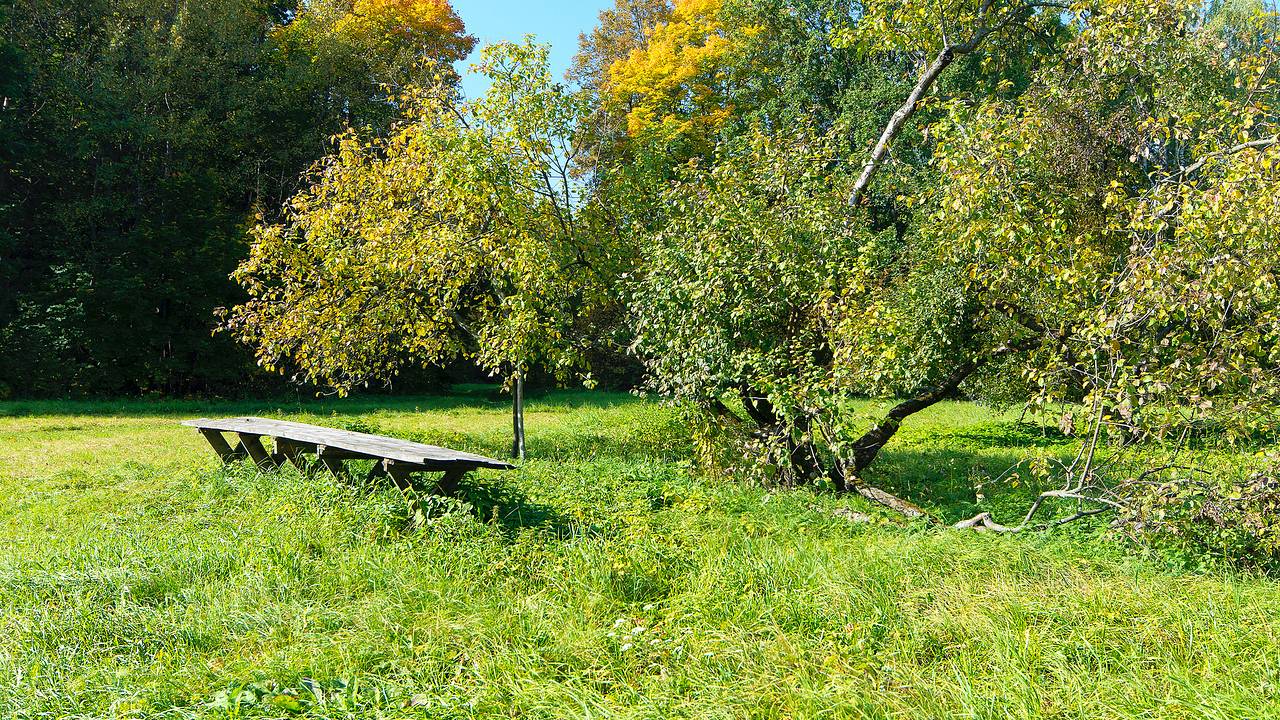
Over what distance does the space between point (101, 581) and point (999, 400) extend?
8.27 m

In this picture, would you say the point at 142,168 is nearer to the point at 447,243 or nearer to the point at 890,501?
the point at 447,243

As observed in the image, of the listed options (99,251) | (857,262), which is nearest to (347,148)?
(857,262)

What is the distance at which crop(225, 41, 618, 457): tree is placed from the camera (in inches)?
360

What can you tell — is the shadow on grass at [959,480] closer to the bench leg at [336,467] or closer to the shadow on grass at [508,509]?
the shadow on grass at [508,509]

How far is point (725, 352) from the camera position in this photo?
7.31 metres

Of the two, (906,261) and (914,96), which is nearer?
(906,261)

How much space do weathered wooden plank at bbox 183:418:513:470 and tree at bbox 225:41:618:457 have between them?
7.48ft

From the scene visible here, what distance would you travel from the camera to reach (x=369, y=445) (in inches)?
240

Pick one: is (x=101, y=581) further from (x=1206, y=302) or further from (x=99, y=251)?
(x=99, y=251)

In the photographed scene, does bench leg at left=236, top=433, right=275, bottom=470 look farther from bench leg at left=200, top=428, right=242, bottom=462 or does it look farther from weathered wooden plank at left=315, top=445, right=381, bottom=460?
weathered wooden plank at left=315, top=445, right=381, bottom=460

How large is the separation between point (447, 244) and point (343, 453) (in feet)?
11.4

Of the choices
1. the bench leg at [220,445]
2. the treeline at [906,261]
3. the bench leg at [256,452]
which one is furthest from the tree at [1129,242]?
the bench leg at [220,445]

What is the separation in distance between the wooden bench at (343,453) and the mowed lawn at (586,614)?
0.90ft

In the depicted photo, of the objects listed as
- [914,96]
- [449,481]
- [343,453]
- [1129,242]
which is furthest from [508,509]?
[1129,242]
